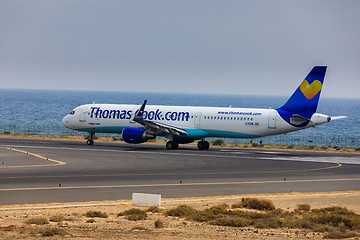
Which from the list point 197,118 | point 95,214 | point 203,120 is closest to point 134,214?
point 95,214

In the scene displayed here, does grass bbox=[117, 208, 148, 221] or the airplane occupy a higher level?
the airplane

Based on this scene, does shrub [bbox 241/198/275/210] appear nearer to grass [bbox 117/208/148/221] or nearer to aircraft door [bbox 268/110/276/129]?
grass [bbox 117/208/148/221]

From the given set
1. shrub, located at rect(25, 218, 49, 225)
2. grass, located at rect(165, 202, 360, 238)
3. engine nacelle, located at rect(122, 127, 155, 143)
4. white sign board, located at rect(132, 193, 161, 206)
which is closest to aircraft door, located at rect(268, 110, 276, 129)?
engine nacelle, located at rect(122, 127, 155, 143)

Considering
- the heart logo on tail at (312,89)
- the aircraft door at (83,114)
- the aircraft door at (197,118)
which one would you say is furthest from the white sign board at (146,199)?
the aircraft door at (83,114)

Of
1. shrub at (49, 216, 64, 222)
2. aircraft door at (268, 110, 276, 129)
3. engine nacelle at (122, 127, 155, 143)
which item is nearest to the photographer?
shrub at (49, 216, 64, 222)

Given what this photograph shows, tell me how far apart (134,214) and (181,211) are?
197cm

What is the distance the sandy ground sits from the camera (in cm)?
2064

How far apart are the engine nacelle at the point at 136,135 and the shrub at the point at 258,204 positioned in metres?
29.8

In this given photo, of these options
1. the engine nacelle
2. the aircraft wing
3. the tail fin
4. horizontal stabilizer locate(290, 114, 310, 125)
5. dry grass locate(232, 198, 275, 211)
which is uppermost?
the tail fin

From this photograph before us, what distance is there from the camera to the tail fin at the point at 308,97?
52.9m

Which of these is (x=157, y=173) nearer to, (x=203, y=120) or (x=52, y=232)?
(x=52, y=232)

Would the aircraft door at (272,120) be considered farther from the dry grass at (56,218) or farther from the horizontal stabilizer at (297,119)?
the dry grass at (56,218)

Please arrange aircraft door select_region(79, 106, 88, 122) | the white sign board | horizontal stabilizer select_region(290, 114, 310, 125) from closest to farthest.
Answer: the white sign board < horizontal stabilizer select_region(290, 114, 310, 125) < aircraft door select_region(79, 106, 88, 122)

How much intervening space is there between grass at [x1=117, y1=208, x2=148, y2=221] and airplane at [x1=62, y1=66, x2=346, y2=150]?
30.7 metres
